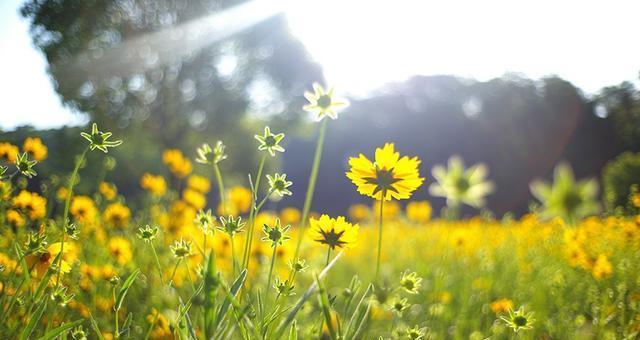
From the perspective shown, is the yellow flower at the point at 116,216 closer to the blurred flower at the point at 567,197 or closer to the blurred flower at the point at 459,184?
the blurred flower at the point at 459,184

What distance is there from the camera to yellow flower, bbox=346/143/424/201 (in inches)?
36.8

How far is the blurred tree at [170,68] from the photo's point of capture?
900 centimetres

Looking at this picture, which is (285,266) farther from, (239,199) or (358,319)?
(358,319)

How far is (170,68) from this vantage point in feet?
37.3

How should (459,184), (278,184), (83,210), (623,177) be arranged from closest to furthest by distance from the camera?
(278,184)
(459,184)
(83,210)
(623,177)

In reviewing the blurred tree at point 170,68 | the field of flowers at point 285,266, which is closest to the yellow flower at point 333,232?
the field of flowers at point 285,266

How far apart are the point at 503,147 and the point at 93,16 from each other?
12098 millimetres

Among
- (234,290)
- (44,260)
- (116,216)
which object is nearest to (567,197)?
(234,290)

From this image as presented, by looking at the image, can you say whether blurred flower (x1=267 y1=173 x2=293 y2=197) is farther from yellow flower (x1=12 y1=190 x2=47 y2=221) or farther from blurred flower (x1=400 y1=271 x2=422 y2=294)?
yellow flower (x1=12 y1=190 x2=47 y2=221)

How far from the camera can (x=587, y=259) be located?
185cm

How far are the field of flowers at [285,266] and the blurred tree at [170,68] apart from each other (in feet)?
19.3

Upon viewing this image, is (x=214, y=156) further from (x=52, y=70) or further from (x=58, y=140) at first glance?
(x=58, y=140)

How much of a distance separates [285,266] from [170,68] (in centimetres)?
1011

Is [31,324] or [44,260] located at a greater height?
[44,260]
